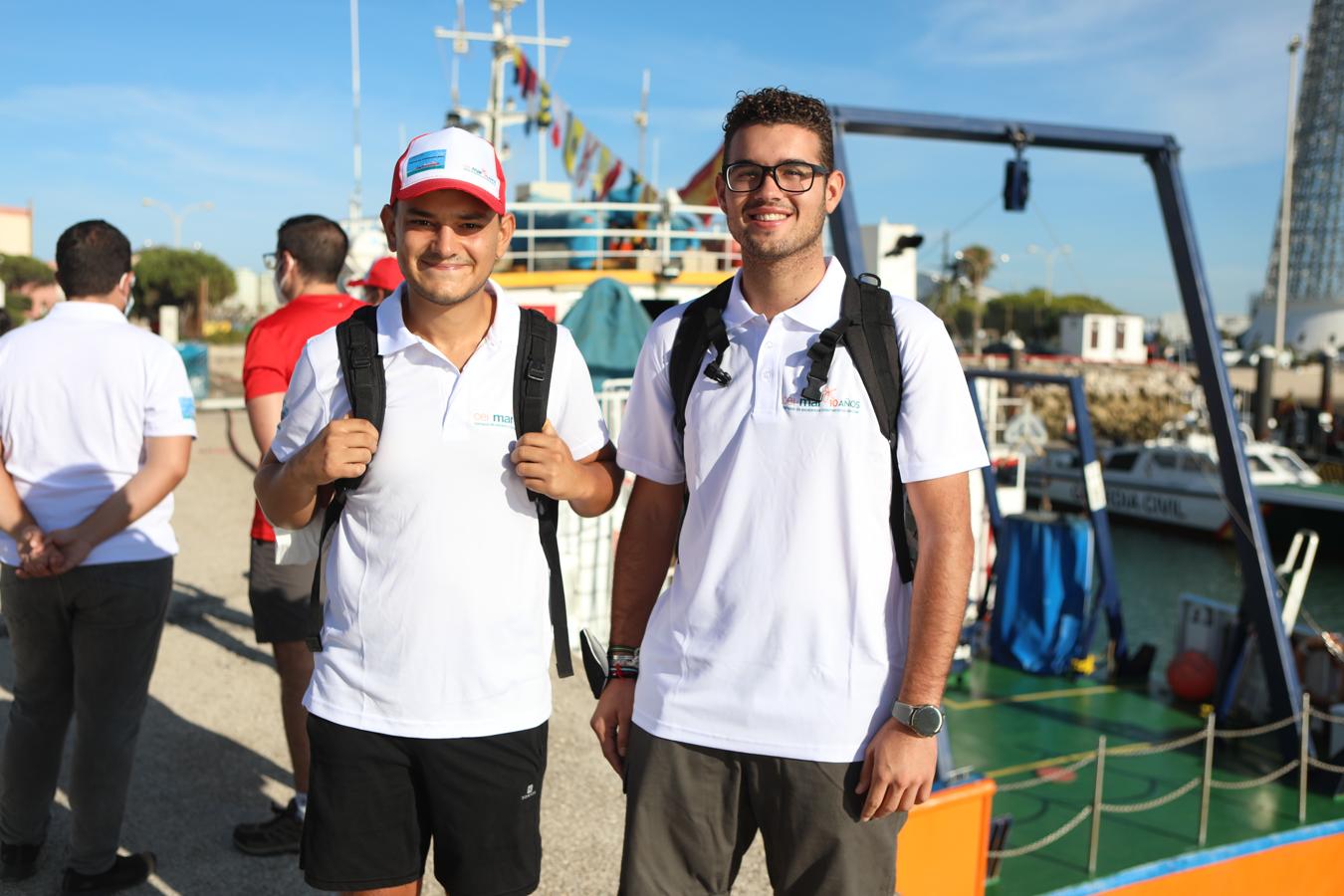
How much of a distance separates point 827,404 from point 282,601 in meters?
2.29

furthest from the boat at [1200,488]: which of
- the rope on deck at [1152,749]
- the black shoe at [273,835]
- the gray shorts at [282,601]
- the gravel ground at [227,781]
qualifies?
the gray shorts at [282,601]

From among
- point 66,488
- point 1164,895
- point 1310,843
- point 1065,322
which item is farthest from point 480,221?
point 1065,322

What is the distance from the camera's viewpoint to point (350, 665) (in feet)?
7.04

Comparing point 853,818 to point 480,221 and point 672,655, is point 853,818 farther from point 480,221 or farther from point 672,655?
point 480,221

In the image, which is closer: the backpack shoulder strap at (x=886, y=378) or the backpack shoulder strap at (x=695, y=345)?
the backpack shoulder strap at (x=886, y=378)

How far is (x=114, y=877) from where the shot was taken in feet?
10.7

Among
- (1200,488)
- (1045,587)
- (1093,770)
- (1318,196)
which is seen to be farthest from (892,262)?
(1318,196)

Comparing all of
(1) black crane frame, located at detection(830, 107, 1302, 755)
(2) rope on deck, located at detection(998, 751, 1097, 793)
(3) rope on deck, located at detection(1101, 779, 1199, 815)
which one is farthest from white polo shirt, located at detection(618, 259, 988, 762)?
(2) rope on deck, located at detection(998, 751, 1097, 793)

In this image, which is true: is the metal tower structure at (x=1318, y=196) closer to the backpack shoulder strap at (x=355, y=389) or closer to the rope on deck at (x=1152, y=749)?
the rope on deck at (x=1152, y=749)

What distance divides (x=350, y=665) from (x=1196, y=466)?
28294mm

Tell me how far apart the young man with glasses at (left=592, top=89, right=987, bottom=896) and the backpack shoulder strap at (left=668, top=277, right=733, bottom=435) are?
0.06ft

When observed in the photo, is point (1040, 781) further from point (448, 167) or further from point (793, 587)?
point (448, 167)

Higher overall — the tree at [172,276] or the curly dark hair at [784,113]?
the tree at [172,276]

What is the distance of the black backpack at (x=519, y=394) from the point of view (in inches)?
83.7
